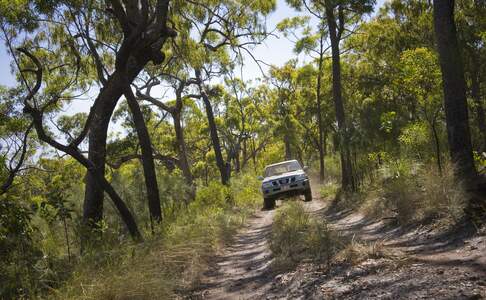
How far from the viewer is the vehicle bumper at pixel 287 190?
16266 mm

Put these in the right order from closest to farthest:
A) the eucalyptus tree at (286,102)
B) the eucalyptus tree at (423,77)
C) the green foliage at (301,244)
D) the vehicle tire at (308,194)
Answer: the green foliage at (301,244), the eucalyptus tree at (423,77), the vehicle tire at (308,194), the eucalyptus tree at (286,102)

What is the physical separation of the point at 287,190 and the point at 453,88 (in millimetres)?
9354

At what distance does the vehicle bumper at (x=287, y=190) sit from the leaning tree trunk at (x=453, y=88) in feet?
28.9

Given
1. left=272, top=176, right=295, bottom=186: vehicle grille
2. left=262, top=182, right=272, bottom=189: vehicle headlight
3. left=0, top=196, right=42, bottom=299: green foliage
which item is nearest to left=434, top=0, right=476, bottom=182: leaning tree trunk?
left=0, top=196, right=42, bottom=299: green foliage

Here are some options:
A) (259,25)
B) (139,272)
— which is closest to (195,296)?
(139,272)

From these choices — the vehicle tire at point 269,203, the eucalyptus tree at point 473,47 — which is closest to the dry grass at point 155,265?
the vehicle tire at point 269,203

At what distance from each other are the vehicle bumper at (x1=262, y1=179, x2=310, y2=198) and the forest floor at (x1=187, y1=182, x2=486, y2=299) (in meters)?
7.98

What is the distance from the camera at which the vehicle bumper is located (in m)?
16.3

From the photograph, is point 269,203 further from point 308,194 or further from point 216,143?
point 216,143

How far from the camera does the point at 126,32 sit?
9438 millimetres

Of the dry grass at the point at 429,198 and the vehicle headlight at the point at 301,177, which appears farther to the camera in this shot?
the vehicle headlight at the point at 301,177

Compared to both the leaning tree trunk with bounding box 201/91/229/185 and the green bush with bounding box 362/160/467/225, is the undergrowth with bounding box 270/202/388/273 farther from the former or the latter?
→ the leaning tree trunk with bounding box 201/91/229/185

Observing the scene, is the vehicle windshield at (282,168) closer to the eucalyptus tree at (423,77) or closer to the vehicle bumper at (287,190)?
the vehicle bumper at (287,190)

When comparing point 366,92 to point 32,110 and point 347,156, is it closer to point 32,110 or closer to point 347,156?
point 347,156
